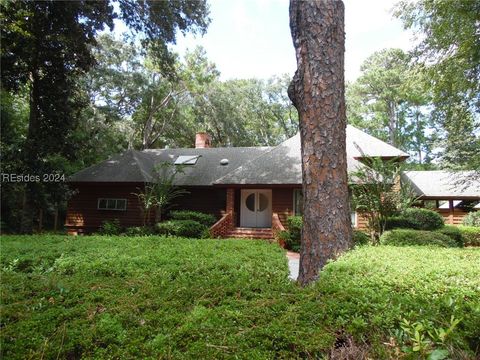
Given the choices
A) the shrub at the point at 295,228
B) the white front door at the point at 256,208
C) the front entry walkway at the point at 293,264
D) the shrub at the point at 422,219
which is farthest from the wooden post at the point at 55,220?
the shrub at the point at 422,219

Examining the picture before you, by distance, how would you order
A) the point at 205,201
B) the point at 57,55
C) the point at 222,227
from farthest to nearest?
Answer: the point at 205,201
the point at 222,227
the point at 57,55

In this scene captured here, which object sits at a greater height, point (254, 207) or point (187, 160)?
point (187, 160)

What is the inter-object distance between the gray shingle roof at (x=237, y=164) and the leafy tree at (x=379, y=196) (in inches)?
111

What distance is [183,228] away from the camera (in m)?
14.0

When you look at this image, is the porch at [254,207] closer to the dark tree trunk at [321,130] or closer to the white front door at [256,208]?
the white front door at [256,208]

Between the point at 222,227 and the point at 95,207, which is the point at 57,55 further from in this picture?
the point at 222,227

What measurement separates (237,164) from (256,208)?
3114 mm

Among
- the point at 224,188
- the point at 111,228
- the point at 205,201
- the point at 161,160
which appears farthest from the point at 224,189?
the point at 111,228

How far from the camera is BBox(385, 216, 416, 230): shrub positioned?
12164 mm

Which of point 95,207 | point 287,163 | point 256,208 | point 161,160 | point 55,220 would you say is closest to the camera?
point 287,163

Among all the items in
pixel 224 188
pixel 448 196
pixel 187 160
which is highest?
pixel 187 160

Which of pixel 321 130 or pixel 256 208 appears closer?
pixel 321 130

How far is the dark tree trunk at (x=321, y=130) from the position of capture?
4367 mm

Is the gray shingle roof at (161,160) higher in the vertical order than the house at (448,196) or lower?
higher
